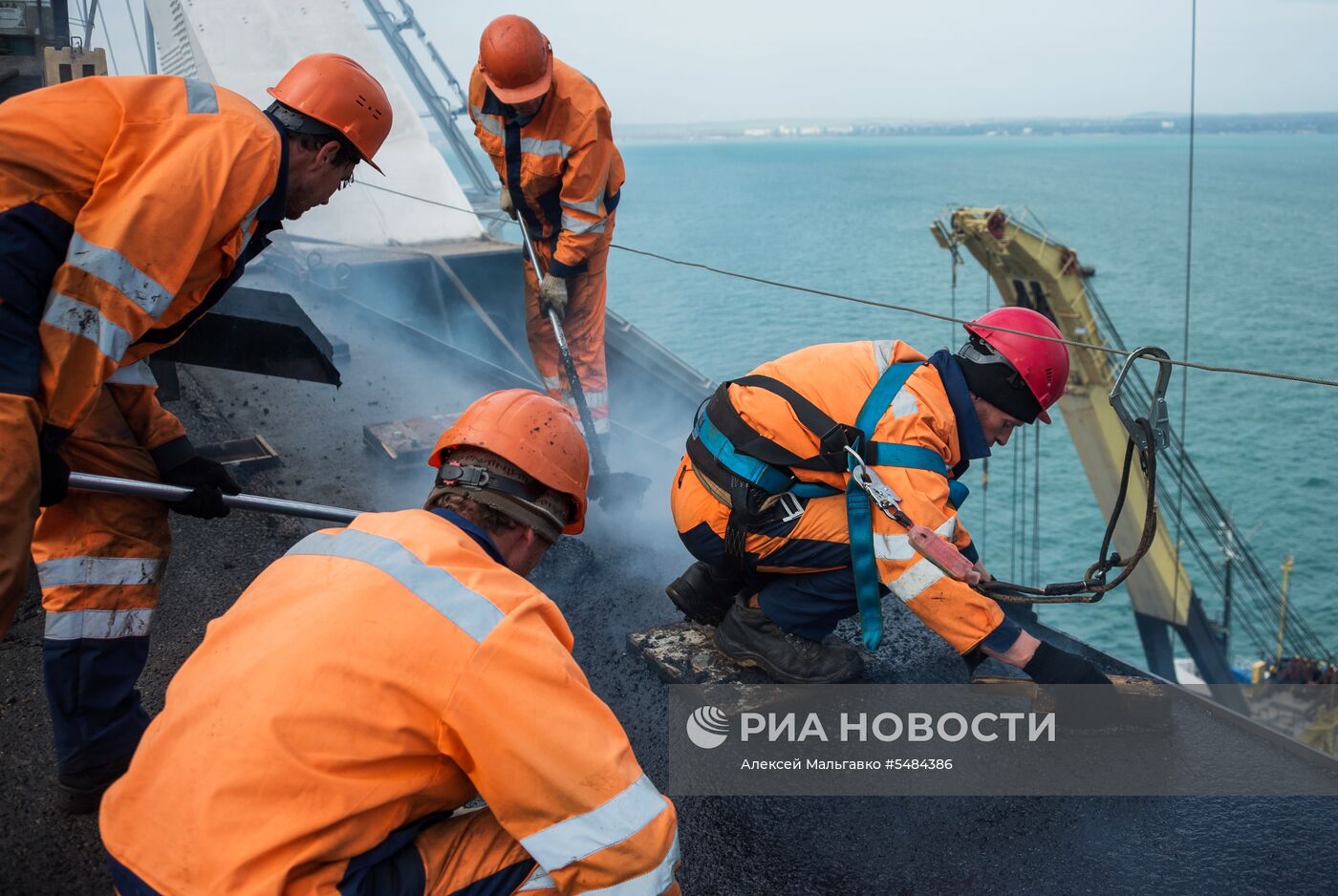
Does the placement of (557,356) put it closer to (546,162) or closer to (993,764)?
(546,162)

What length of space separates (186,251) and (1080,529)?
24349mm

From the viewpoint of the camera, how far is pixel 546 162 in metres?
4.55

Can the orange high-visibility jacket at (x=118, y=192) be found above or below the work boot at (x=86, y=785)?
above

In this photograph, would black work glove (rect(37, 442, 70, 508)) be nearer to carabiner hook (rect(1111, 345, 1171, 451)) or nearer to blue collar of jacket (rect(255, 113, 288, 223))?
blue collar of jacket (rect(255, 113, 288, 223))

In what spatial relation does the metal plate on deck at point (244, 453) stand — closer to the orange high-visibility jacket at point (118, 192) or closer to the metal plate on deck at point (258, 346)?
the metal plate on deck at point (258, 346)

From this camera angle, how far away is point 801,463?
279 centimetres

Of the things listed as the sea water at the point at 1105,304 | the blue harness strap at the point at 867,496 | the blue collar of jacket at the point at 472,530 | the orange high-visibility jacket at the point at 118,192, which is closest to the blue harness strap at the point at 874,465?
the blue harness strap at the point at 867,496

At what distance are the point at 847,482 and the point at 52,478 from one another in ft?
6.15

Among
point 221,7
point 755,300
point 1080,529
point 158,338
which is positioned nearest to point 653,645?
point 158,338

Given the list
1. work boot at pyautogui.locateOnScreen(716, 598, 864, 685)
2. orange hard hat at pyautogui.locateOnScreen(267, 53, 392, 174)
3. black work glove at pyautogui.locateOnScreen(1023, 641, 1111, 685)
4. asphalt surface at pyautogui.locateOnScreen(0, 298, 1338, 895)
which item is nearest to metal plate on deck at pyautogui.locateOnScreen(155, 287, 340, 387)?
asphalt surface at pyautogui.locateOnScreen(0, 298, 1338, 895)

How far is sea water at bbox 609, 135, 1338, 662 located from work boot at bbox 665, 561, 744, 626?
24.9 ft

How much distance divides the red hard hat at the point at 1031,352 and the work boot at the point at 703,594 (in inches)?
43.8

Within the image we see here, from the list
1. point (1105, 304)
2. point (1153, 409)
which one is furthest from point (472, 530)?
point (1105, 304)

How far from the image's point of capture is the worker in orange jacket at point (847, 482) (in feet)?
8.43
